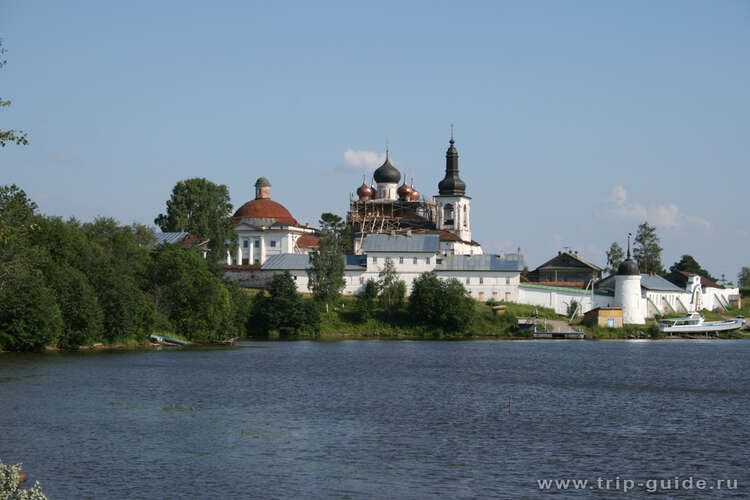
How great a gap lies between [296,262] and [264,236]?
10.4m

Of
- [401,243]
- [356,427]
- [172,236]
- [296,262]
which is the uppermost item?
[172,236]

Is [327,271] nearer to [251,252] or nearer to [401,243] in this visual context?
[401,243]

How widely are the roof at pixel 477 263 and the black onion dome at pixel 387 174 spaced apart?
961 inches

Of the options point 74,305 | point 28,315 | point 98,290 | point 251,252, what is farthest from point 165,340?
point 251,252

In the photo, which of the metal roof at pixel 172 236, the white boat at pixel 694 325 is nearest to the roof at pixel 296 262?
the metal roof at pixel 172 236

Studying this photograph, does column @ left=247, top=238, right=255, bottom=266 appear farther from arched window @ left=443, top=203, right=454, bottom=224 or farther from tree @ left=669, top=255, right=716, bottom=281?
tree @ left=669, top=255, right=716, bottom=281

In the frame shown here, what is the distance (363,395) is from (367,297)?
4218 centimetres

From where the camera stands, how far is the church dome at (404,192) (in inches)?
4154

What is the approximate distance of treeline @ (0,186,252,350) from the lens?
44.5 metres

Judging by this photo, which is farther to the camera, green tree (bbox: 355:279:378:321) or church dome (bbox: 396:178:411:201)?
church dome (bbox: 396:178:411:201)

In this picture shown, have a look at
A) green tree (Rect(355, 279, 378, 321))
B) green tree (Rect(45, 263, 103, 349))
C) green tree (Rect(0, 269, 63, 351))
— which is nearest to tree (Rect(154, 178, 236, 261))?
green tree (Rect(355, 279, 378, 321))

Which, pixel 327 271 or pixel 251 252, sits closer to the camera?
pixel 327 271

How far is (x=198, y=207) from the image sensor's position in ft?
301

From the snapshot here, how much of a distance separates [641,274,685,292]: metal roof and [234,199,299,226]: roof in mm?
35529
